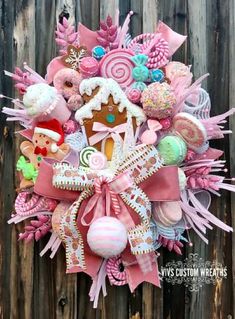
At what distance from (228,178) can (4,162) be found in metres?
0.54

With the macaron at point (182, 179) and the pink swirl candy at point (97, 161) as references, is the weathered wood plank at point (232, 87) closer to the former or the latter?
the macaron at point (182, 179)

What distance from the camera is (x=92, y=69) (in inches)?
47.8

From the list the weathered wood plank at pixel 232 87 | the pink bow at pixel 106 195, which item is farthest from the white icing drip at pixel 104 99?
the weathered wood plank at pixel 232 87

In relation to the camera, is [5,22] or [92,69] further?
[5,22]

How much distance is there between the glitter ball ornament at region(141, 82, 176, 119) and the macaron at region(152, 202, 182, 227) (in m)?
0.19

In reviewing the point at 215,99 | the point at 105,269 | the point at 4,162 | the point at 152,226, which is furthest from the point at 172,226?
the point at 4,162

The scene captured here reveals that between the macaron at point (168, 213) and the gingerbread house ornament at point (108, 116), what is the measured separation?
0.49 feet

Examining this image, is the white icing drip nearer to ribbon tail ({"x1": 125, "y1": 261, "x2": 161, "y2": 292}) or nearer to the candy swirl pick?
the candy swirl pick

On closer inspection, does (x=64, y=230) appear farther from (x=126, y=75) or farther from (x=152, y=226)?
(x=126, y=75)

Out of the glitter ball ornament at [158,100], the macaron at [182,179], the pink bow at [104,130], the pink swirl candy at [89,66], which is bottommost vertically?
the macaron at [182,179]

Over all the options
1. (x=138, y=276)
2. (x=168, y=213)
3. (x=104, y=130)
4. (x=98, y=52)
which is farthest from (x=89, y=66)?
(x=138, y=276)

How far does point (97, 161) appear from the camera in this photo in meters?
1.20

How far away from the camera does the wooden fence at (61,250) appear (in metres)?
1.29

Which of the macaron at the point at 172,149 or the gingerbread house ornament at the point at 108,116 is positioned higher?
the gingerbread house ornament at the point at 108,116
